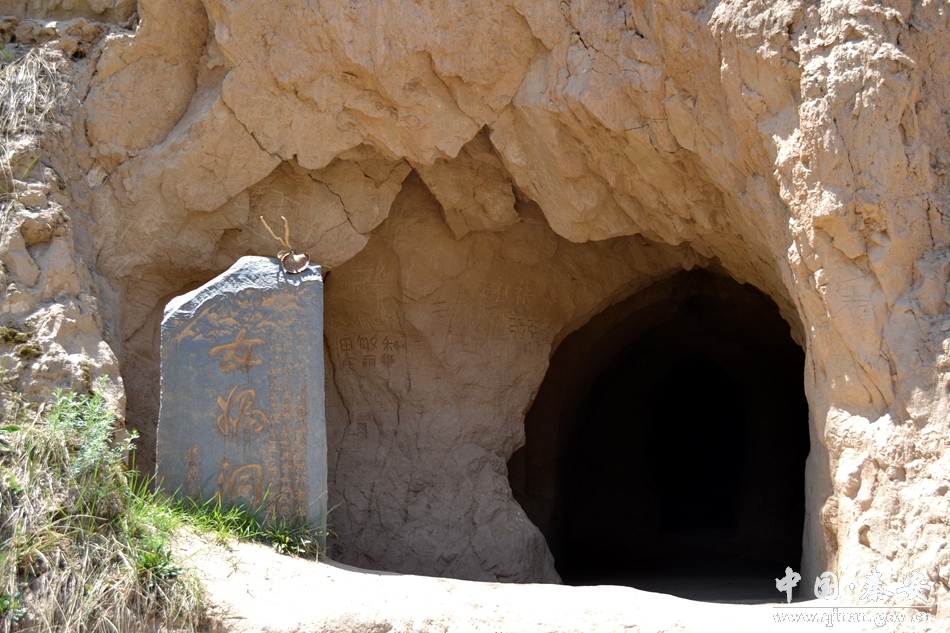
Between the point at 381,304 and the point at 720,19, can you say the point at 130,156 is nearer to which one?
the point at 381,304

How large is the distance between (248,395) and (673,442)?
21.7ft

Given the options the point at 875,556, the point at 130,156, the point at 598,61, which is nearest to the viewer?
the point at 875,556

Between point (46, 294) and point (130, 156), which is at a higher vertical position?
point (130, 156)

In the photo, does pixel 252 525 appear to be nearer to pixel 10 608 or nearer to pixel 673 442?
pixel 10 608

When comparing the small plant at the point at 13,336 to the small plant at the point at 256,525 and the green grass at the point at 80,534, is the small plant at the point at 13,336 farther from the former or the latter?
the small plant at the point at 256,525

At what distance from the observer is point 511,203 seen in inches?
209

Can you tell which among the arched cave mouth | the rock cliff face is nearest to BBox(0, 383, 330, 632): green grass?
the rock cliff face

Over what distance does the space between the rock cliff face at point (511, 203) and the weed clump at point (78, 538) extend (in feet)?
3.52

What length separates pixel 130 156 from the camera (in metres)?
4.74

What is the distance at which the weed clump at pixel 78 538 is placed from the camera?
10.7 ft

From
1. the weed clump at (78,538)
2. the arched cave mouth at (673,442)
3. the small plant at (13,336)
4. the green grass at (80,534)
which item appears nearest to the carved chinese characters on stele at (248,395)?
the green grass at (80,534)

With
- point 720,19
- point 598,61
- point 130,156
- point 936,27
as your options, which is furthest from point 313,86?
point 936,27

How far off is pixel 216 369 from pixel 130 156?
1317 mm

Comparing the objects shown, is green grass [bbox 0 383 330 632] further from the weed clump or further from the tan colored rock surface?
the tan colored rock surface
